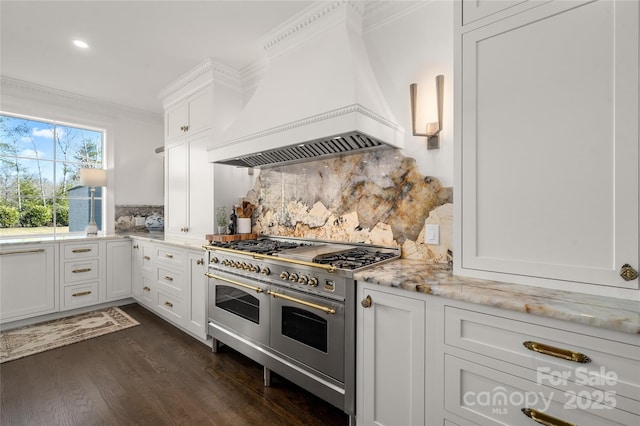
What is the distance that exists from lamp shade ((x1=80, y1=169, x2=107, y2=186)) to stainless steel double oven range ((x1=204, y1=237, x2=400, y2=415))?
2509 millimetres

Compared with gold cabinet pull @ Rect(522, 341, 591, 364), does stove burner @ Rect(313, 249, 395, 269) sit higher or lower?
higher

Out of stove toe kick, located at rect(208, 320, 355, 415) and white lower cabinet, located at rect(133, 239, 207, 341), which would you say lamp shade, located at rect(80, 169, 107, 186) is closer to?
white lower cabinet, located at rect(133, 239, 207, 341)

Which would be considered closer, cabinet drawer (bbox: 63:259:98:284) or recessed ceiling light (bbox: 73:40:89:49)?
recessed ceiling light (bbox: 73:40:89:49)

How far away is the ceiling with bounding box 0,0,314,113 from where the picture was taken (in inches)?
85.3

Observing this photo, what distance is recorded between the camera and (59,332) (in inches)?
120

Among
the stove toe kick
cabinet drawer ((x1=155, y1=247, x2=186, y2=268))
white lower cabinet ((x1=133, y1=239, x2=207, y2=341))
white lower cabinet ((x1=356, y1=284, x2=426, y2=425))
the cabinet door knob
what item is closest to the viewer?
white lower cabinet ((x1=356, y1=284, x2=426, y2=425))

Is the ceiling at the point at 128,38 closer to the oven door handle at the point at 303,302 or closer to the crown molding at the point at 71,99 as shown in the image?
the crown molding at the point at 71,99

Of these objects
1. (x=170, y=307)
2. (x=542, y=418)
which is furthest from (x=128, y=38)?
(x=542, y=418)

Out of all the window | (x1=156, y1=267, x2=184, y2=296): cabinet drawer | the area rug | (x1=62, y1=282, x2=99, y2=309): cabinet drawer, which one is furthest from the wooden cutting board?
the window

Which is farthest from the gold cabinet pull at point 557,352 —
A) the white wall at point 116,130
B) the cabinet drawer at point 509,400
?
the white wall at point 116,130

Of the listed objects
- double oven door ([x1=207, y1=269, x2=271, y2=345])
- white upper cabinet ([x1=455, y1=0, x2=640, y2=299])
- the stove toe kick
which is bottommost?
the stove toe kick

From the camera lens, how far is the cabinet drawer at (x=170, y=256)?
9.82 feet

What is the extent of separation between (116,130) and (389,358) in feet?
15.5

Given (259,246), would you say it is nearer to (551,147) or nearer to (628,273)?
(551,147)
